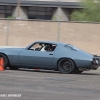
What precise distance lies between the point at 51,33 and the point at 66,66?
10988 millimetres

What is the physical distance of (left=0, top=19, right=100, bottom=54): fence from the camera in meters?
27.9

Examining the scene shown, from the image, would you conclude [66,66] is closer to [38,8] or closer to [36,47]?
[36,47]

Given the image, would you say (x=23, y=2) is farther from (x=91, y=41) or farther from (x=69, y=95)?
(x=69, y=95)

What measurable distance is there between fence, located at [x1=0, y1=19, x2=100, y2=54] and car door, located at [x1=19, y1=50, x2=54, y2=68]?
34.2 ft

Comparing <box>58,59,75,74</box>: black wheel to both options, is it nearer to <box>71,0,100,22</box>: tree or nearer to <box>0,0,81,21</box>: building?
<box>71,0,100,22</box>: tree

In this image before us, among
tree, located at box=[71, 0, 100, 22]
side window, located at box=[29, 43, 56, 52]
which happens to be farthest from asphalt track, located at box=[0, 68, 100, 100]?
tree, located at box=[71, 0, 100, 22]

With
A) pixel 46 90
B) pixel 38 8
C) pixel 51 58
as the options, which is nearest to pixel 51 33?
Result: pixel 51 58

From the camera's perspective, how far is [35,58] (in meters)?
17.5

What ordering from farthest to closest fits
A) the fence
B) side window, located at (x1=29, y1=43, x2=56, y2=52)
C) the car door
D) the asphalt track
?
1. the fence
2. side window, located at (x1=29, y1=43, x2=56, y2=52)
3. the car door
4. the asphalt track

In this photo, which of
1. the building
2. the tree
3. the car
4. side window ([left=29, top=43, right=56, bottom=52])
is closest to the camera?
the car

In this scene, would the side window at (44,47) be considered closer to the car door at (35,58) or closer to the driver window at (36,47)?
the driver window at (36,47)

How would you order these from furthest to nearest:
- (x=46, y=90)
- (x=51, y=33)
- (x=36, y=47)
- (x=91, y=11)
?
(x=91, y=11), (x=51, y=33), (x=36, y=47), (x=46, y=90)

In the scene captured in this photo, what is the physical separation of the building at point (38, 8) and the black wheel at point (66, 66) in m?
40.4

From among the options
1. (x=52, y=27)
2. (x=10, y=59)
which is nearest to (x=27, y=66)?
(x=10, y=59)
